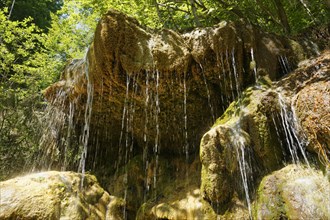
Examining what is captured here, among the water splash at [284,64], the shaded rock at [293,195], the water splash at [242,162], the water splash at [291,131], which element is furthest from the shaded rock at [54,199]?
the water splash at [284,64]

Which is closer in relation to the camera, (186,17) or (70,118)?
(70,118)

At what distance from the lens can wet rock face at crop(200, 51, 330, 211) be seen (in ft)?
14.0

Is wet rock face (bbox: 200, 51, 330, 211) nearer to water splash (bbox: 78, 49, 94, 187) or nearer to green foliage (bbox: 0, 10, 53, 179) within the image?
water splash (bbox: 78, 49, 94, 187)

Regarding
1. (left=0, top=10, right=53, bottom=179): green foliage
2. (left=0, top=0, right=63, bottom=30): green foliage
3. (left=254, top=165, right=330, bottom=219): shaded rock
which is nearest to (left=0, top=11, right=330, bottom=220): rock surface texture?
(left=254, top=165, right=330, bottom=219): shaded rock

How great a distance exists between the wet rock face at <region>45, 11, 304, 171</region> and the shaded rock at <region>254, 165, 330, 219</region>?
88.0 inches

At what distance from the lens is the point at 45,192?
4.46m

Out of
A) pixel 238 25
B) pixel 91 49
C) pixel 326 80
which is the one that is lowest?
pixel 326 80

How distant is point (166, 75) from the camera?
545 centimetres

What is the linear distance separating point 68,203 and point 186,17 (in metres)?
7.77

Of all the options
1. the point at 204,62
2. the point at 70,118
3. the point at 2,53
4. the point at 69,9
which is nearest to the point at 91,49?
the point at 204,62

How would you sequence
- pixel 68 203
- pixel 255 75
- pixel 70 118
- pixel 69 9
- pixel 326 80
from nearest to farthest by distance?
1. pixel 326 80
2. pixel 68 203
3. pixel 255 75
4. pixel 70 118
5. pixel 69 9

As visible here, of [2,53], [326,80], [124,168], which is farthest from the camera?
[2,53]

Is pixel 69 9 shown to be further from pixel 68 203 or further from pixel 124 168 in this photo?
pixel 68 203

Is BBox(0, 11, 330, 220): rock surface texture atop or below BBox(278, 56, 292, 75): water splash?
below
